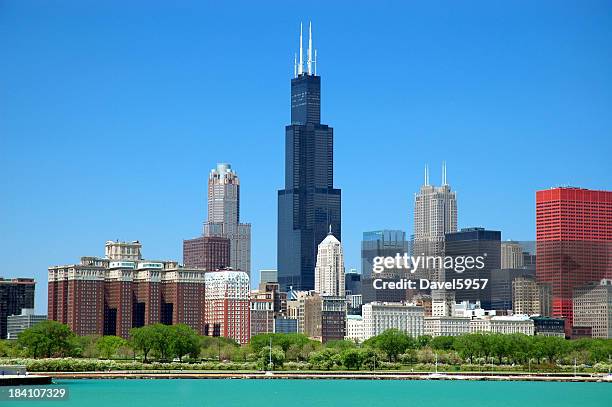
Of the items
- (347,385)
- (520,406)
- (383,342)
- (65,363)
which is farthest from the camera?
(383,342)

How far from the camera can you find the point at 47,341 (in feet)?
499

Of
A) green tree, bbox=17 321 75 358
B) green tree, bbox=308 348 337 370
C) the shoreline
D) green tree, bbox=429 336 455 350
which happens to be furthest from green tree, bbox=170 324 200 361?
green tree, bbox=429 336 455 350


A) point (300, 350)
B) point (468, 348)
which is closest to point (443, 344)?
point (468, 348)

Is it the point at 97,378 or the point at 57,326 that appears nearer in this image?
the point at 97,378

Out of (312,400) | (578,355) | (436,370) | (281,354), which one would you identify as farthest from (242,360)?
(312,400)

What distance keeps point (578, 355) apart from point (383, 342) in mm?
23326

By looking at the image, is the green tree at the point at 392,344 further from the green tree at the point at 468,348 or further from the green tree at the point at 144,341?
the green tree at the point at 144,341

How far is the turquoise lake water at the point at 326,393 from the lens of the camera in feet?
332

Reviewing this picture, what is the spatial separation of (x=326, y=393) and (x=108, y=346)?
2670 inches

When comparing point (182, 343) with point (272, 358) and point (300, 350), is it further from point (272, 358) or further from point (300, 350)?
point (300, 350)

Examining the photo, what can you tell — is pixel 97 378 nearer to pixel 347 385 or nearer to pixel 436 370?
pixel 347 385

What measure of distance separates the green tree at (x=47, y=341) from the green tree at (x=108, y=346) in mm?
10917

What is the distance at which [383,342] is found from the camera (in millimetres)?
166250

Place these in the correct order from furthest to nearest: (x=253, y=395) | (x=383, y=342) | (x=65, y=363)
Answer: (x=383, y=342)
(x=65, y=363)
(x=253, y=395)
